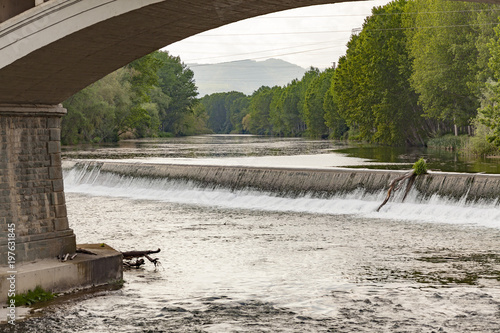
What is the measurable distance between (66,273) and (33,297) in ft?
2.55

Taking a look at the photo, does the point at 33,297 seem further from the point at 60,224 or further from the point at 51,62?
the point at 51,62

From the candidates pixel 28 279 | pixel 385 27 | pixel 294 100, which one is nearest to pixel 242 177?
pixel 28 279

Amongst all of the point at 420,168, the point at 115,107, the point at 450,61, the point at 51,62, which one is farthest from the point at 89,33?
the point at 115,107

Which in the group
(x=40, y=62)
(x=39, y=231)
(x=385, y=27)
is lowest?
(x=39, y=231)

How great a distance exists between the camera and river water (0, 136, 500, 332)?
1027 centimetres

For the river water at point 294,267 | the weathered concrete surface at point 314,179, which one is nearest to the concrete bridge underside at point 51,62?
the river water at point 294,267

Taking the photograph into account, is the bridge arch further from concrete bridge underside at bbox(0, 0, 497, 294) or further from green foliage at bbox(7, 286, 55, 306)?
green foliage at bbox(7, 286, 55, 306)

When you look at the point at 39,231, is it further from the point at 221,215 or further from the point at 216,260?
the point at 221,215

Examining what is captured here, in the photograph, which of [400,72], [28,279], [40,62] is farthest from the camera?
[400,72]

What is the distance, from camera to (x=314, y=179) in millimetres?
24266

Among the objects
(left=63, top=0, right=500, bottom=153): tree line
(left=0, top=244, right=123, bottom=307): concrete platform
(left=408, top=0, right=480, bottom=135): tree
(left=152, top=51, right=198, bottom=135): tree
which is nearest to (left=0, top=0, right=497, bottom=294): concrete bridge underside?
(left=0, top=244, right=123, bottom=307): concrete platform

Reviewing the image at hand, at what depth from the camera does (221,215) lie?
2212 cm

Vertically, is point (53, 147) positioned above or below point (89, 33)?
below

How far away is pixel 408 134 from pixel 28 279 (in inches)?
2010
